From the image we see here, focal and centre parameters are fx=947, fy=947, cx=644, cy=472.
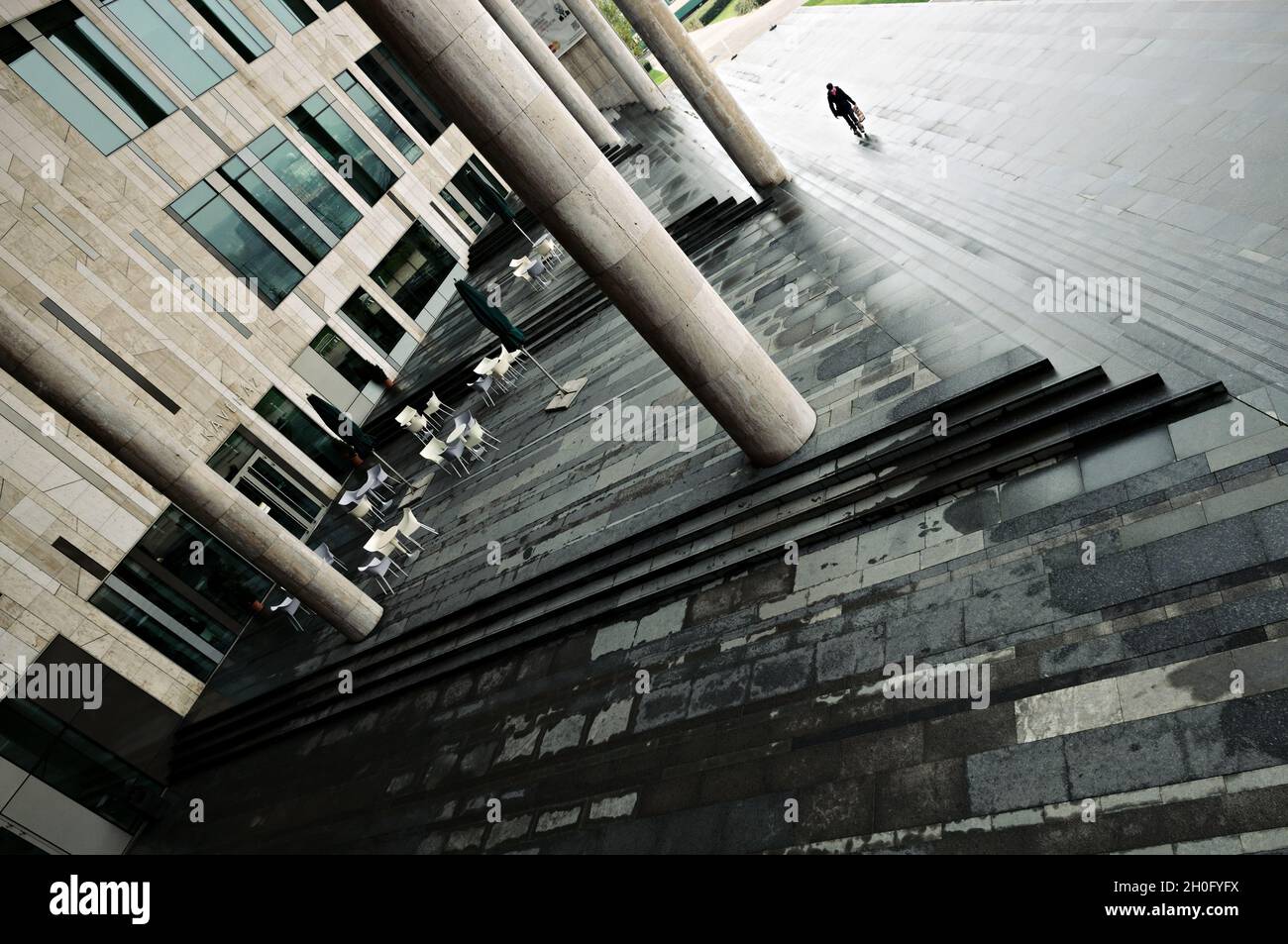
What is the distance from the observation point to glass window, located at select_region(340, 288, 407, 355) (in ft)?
96.1

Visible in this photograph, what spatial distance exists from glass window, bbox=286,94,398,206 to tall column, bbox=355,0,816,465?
2128cm

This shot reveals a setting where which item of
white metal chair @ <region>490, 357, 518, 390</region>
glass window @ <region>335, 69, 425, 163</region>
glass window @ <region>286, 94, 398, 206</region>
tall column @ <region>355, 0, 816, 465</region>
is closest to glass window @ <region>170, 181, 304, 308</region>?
glass window @ <region>286, 94, 398, 206</region>

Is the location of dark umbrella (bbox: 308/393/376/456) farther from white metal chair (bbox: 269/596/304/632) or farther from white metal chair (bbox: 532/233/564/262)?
white metal chair (bbox: 532/233/564/262)

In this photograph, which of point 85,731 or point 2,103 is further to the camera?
point 2,103

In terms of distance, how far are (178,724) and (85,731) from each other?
2.04 m

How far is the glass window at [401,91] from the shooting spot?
1319 inches

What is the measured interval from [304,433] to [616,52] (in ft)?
64.9

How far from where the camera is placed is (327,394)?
27.7 metres

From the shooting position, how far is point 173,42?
24938 mm

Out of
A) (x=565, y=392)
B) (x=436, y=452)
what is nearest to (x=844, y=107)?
(x=565, y=392)

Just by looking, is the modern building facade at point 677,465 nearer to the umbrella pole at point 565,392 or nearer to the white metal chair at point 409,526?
the white metal chair at point 409,526
